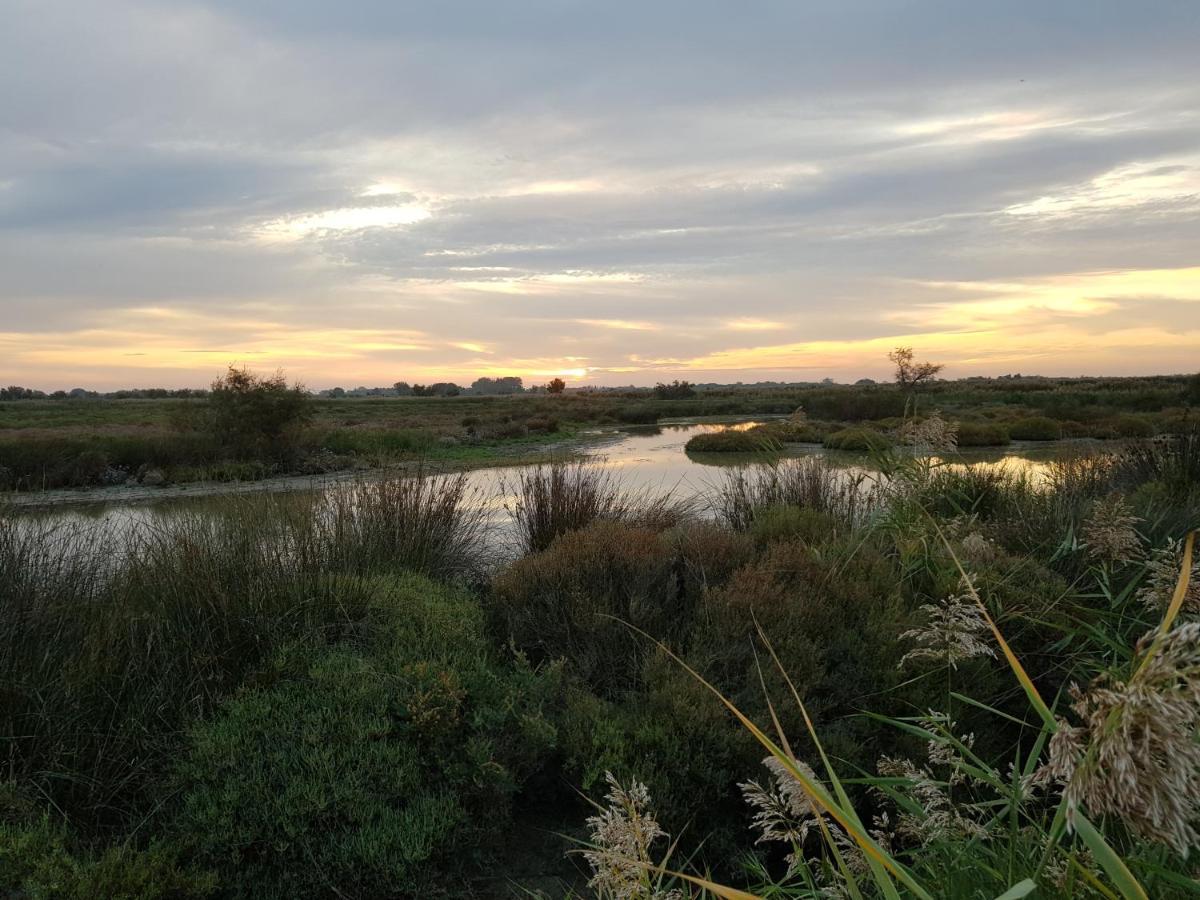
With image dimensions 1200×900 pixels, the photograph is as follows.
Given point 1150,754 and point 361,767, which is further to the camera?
point 361,767

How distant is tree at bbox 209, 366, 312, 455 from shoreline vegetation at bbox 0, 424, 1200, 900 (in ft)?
64.5

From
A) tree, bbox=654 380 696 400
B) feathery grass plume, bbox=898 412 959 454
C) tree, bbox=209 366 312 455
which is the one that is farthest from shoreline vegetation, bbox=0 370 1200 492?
tree, bbox=654 380 696 400

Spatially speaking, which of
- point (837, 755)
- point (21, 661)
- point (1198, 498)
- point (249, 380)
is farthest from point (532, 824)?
point (249, 380)

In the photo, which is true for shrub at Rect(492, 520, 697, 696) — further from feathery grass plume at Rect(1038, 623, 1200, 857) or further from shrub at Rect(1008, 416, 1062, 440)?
shrub at Rect(1008, 416, 1062, 440)

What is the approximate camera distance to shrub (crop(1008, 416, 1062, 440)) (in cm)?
2886

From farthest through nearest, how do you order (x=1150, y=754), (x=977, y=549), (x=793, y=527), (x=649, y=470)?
(x=649, y=470), (x=793, y=527), (x=977, y=549), (x=1150, y=754)

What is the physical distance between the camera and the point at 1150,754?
94 cm

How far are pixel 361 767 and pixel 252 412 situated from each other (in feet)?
76.7

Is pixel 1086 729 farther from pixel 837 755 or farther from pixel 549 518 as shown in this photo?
pixel 549 518

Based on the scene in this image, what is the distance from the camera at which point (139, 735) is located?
4086mm

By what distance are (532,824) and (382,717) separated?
3.33 ft

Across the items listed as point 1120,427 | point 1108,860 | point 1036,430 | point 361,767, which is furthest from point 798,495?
point 1036,430

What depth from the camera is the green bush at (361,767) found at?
3.53 meters

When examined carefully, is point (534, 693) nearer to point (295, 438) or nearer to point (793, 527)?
point (793, 527)
